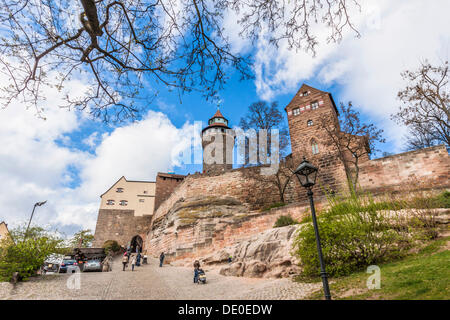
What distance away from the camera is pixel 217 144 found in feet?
127

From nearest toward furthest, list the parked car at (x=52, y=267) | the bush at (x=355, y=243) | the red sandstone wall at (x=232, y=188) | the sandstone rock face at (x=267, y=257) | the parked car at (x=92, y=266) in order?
the bush at (x=355, y=243)
the sandstone rock face at (x=267, y=257)
the parked car at (x=52, y=267)
the parked car at (x=92, y=266)
the red sandstone wall at (x=232, y=188)

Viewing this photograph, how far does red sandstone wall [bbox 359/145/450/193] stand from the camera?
1466 centimetres

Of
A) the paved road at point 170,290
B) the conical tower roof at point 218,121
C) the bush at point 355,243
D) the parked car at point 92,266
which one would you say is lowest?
the paved road at point 170,290

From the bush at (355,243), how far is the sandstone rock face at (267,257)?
169cm

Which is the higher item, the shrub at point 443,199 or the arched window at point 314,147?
the arched window at point 314,147

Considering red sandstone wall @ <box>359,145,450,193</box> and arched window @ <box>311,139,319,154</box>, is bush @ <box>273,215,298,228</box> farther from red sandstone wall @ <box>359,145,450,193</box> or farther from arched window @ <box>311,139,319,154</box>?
arched window @ <box>311,139,319,154</box>

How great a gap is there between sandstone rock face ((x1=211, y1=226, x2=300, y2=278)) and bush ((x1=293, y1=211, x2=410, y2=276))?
A: 1.69 metres

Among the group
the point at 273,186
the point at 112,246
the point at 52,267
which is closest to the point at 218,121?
the point at 273,186

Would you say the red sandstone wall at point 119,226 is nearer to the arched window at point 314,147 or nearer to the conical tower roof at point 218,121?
the conical tower roof at point 218,121

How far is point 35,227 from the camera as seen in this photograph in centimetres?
1984

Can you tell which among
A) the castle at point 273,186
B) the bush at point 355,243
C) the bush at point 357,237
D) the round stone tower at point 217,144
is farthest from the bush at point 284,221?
the round stone tower at point 217,144

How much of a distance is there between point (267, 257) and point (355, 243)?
408 cm

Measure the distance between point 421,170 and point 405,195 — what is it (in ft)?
23.3

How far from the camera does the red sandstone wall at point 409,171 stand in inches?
577
